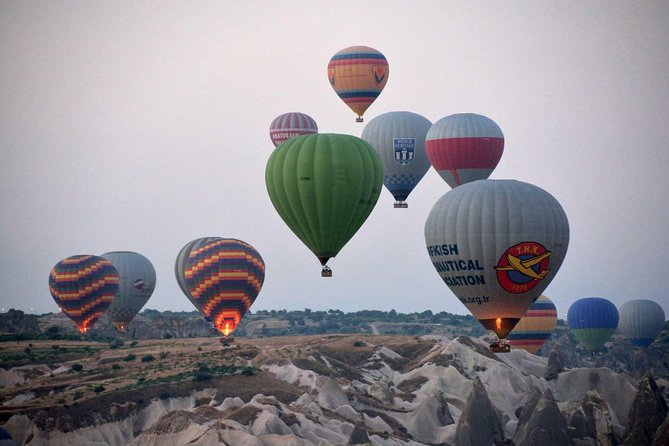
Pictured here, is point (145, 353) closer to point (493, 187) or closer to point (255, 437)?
point (255, 437)

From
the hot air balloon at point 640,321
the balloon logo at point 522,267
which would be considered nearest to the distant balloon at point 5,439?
the balloon logo at point 522,267

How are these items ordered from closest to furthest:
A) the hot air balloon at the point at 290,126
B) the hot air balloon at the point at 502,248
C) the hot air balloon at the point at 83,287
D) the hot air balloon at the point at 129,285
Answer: the hot air balloon at the point at 502,248 < the hot air balloon at the point at 290,126 < the hot air balloon at the point at 83,287 < the hot air balloon at the point at 129,285

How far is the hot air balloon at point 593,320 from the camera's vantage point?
528ft

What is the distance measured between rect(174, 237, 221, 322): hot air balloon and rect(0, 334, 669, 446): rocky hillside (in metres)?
6.49

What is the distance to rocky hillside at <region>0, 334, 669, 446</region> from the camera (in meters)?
97.9

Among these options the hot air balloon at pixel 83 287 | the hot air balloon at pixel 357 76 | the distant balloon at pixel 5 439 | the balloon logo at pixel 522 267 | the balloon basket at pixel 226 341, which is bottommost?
the distant balloon at pixel 5 439

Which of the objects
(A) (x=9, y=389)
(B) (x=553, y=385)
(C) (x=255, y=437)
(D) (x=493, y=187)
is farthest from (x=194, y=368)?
(D) (x=493, y=187)

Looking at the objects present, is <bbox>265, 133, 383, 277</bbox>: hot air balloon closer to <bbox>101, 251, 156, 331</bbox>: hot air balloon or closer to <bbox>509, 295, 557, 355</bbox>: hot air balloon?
<bbox>509, 295, 557, 355</bbox>: hot air balloon

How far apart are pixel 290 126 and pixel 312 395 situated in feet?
80.2

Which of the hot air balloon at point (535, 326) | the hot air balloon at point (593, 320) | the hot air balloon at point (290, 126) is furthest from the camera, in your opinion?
the hot air balloon at point (593, 320)

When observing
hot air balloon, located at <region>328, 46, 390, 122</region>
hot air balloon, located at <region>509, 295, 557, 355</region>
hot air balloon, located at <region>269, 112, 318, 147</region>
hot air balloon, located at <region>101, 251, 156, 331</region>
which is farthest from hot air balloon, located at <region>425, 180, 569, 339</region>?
hot air balloon, located at <region>101, 251, 156, 331</region>

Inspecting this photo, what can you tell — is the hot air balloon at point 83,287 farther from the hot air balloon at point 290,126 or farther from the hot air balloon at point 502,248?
the hot air balloon at point 502,248

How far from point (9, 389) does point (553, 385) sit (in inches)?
2261

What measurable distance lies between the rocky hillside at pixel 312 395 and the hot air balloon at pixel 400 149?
19.3 metres
